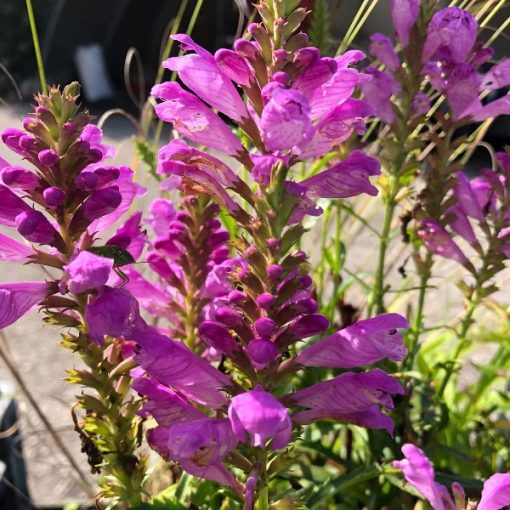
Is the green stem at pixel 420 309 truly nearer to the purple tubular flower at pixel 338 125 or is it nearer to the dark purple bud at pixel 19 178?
the purple tubular flower at pixel 338 125

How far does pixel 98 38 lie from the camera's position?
725 cm

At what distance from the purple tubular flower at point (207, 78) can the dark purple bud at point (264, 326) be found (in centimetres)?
16

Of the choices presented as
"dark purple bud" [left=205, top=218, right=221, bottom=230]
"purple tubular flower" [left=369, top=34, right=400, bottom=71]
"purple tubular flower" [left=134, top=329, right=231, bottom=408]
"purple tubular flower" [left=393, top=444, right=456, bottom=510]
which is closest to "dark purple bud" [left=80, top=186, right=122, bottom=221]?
"purple tubular flower" [left=134, top=329, right=231, bottom=408]

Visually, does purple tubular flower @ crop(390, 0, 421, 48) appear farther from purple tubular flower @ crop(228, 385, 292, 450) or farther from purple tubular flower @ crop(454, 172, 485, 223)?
purple tubular flower @ crop(228, 385, 292, 450)

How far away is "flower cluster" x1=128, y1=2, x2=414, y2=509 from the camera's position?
527mm

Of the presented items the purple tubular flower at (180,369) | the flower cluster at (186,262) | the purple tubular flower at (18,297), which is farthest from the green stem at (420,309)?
the purple tubular flower at (18,297)

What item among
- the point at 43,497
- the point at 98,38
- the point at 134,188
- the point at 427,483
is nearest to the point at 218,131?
the point at 134,188

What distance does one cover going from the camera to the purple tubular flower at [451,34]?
31.0 inches

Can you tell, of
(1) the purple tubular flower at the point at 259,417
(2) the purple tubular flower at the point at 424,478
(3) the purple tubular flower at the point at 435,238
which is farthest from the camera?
(3) the purple tubular flower at the point at 435,238

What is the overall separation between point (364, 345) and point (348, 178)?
136 mm

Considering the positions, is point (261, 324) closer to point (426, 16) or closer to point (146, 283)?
point (146, 283)

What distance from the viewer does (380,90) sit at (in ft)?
2.75

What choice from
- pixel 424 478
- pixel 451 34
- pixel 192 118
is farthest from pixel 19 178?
pixel 451 34

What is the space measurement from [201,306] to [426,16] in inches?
16.8
